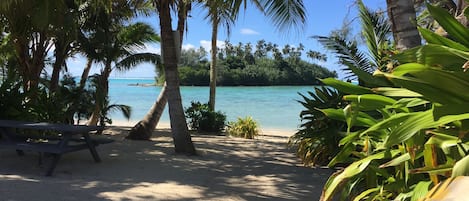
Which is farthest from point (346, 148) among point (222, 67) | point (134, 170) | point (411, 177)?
point (222, 67)

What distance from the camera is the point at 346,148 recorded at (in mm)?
3199

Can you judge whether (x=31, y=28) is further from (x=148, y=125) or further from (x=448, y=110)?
(x=448, y=110)

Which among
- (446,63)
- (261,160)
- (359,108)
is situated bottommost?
(261,160)

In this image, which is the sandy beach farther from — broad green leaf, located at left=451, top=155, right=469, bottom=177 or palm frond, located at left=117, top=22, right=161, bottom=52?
palm frond, located at left=117, top=22, right=161, bottom=52

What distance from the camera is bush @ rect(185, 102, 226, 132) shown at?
1552 centimetres

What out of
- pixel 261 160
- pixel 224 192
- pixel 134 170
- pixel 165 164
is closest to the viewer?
pixel 224 192

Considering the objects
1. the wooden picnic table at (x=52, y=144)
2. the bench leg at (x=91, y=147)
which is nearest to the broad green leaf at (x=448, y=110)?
the wooden picnic table at (x=52, y=144)

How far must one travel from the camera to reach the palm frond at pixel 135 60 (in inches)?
491

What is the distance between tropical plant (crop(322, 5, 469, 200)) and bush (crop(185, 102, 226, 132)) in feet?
42.0

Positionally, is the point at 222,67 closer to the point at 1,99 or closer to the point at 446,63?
the point at 1,99

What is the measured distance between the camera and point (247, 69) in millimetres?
66875

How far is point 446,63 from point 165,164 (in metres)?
5.34

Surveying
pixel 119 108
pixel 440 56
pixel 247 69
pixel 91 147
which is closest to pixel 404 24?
pixel 440 56

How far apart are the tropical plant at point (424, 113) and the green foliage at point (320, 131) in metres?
4.12
